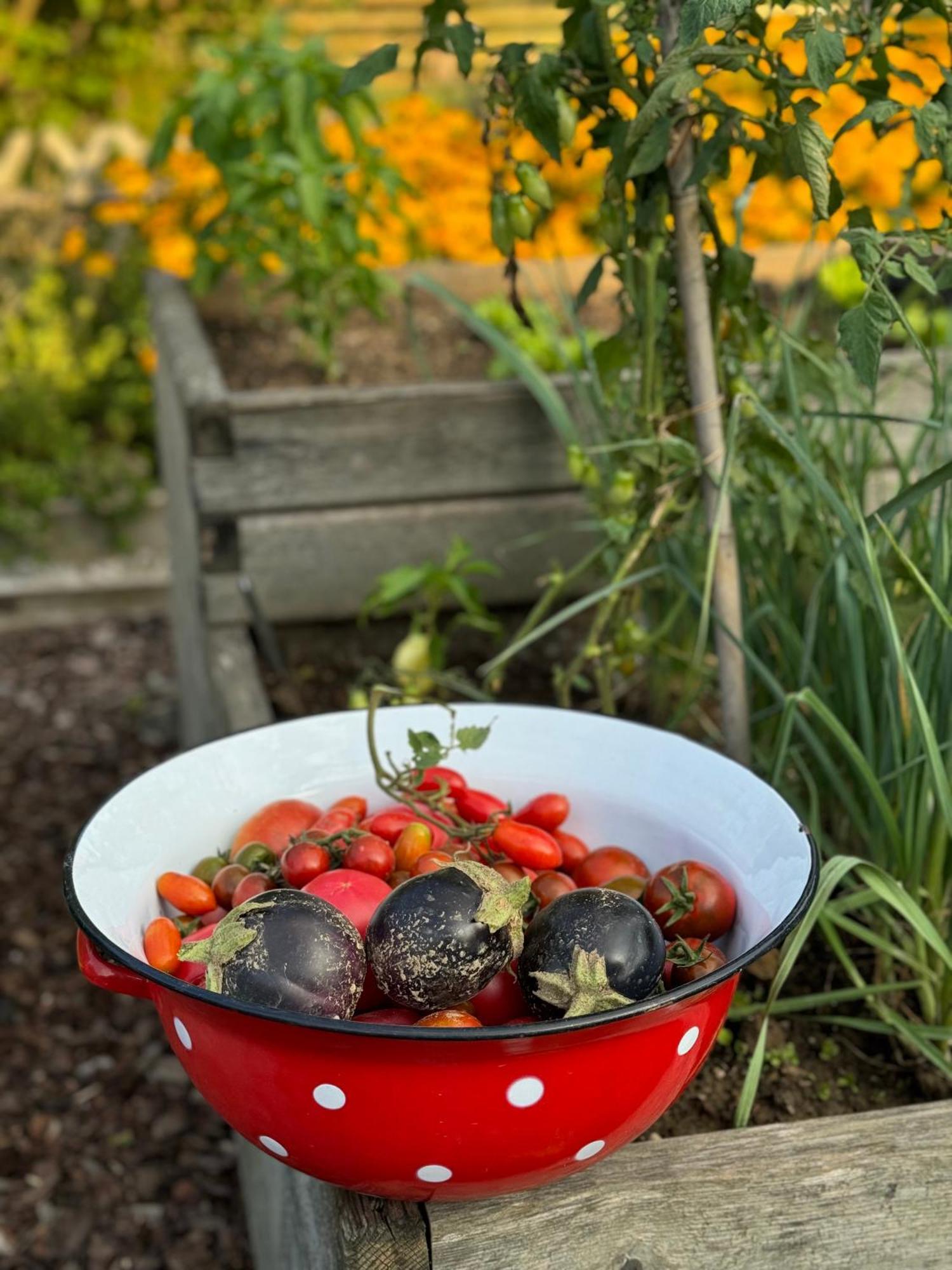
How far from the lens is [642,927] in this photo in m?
0.95

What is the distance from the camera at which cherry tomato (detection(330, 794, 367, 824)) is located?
1.20 m

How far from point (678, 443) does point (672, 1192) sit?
0.69 m

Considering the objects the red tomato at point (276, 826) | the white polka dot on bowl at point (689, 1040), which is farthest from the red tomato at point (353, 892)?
the white polka dot on bowl at point (689, 1040)

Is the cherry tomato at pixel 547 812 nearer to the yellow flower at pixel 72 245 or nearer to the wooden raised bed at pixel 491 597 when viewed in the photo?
the wooden raised bed at pixel 491 597

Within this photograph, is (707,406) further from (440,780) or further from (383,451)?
(383,451)

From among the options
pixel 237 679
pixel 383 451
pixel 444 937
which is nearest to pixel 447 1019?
pixel 444 937

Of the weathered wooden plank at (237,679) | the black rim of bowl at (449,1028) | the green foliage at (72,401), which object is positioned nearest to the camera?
the black rim of bowl at (449,1028)

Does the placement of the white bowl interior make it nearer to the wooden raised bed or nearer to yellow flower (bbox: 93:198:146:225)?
the wooden raised bed

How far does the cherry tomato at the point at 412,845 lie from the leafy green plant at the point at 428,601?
2.34 feet

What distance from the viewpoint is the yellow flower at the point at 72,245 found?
3.97 metres

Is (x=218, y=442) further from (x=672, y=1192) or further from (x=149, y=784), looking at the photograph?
(x=672, y=1192)

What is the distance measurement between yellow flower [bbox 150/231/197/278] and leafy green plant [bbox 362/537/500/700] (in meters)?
1.26

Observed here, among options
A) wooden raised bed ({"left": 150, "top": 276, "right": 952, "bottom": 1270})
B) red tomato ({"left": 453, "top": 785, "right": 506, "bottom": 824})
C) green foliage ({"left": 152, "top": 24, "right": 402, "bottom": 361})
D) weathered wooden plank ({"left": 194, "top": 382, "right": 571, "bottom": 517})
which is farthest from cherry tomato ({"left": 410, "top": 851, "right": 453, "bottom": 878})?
green foliage ({"left": 152, "top": 24, "right": 402, "bottom": 361})

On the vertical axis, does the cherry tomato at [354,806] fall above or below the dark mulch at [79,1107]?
above
